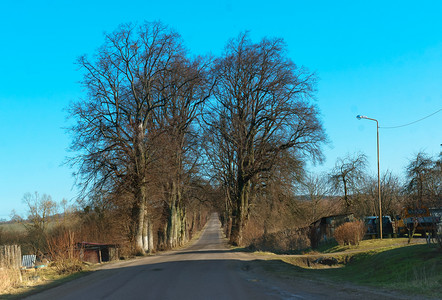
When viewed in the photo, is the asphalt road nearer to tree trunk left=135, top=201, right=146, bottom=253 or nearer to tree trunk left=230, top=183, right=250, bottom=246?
tree trunk left=135, top=201, right=146, bottom=253

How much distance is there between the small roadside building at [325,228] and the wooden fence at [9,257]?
27.8m

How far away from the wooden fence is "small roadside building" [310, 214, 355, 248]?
91.1 ft

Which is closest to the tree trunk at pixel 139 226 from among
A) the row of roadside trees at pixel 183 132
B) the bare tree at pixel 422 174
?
the row of roadside trees at pixel 183 132

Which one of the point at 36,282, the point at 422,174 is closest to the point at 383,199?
the point at 422,174

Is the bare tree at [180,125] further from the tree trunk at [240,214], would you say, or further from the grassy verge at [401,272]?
the grassy verge at [401,272]

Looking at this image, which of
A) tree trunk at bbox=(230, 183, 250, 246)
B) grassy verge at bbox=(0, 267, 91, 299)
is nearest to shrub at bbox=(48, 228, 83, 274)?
grassy verge at bbox=(0, 267, 91, 299)

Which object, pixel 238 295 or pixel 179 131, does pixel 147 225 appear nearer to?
pixel 179 131

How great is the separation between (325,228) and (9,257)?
97.3 feet

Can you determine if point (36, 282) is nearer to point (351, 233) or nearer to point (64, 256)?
point (64, 256)

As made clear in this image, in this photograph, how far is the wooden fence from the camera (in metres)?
16.1

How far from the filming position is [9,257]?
1645 cm

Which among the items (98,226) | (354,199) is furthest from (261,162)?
(354,199)

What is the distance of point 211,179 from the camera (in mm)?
45500

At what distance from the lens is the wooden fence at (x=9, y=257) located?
16.1 metres
